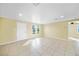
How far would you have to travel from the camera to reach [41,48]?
2707 mm

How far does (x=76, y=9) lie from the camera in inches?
100

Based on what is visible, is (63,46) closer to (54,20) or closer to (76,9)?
(54,20)

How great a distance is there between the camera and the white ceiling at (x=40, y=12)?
2.57m

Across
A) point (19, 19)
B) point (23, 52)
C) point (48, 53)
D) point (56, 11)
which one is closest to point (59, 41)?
point (48, 53)

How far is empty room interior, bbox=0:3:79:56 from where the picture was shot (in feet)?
8.63

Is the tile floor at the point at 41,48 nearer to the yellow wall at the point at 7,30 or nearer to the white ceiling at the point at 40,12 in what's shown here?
the yellow wall at the point at 7,30

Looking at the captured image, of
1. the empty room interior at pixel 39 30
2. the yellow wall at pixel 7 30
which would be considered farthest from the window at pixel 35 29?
the yellow wall at pixel 7 30

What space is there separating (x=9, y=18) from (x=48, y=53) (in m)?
1.17

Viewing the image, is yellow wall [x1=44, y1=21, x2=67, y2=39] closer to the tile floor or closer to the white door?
the tile floor

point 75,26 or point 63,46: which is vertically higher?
point 75,26

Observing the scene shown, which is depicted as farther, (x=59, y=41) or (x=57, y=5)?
(x=59, y=41)

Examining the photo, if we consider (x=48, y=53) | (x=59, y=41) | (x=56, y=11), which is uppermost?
(x=56, y=11)

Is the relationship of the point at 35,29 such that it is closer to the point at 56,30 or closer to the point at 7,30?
the point at 56,30

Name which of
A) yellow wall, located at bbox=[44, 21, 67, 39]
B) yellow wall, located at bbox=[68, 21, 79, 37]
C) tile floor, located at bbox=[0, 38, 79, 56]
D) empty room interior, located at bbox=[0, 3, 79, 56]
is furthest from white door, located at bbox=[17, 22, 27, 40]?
yellow wall, located at bbox=[68, 21, 79, 37]
